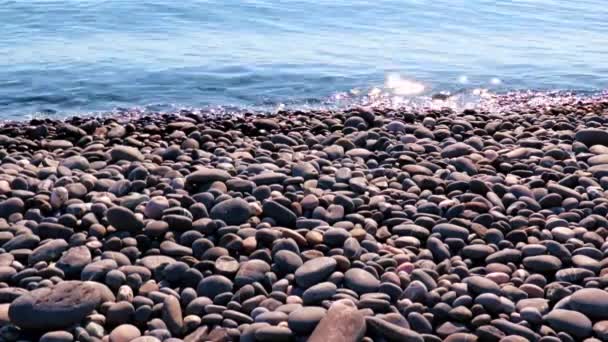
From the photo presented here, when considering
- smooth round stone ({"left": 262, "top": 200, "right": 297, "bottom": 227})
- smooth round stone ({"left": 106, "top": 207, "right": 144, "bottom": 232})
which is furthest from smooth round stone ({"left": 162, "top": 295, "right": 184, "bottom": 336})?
smooth round stone ({"left": 262, "top": 200, "right": 297, "bottom": 227})

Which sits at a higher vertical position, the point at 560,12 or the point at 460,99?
the point at 560,12

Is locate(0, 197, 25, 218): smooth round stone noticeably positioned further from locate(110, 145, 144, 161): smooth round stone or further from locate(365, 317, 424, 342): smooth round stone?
locate(365, 317, 424, 342): smooth round stone

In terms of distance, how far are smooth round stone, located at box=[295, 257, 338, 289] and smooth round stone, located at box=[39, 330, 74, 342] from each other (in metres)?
1.17

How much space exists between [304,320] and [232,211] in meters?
1.27

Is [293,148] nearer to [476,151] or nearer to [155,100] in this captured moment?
[476,151]

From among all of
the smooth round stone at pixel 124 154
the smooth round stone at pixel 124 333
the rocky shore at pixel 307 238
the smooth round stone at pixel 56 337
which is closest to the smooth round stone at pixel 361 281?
the rocky shore at pixel 307 238

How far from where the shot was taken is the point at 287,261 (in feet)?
13.9

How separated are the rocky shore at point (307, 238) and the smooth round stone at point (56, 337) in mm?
18

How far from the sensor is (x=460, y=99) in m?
9.60

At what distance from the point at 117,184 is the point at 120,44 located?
704 centimetres

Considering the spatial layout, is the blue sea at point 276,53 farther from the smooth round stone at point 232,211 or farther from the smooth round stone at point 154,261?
the smooth round stone at point 154,261

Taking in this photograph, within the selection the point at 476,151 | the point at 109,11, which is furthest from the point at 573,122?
the point at 109,11

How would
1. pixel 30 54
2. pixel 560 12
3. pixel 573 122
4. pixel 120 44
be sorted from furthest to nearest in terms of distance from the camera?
pixel 560 12 → pixel 120 44 → pixel 30 54 → pixel 573 122

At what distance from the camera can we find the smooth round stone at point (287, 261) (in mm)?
4207
